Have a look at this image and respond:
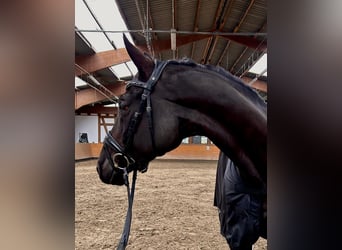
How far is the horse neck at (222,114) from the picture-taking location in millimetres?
811

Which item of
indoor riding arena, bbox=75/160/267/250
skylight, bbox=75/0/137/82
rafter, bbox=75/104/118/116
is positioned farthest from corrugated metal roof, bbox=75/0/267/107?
rafter, bbox=75/104/118/116

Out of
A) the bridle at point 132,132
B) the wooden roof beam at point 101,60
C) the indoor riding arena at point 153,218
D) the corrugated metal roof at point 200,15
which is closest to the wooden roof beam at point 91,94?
the wooden roof beam at point 101,60

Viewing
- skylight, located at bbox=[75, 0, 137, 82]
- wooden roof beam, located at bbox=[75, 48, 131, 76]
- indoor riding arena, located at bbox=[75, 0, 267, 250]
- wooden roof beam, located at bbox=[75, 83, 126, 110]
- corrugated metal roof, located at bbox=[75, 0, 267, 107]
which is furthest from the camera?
wooden roof beam, located at bbox=[75, 83, 126, 110]

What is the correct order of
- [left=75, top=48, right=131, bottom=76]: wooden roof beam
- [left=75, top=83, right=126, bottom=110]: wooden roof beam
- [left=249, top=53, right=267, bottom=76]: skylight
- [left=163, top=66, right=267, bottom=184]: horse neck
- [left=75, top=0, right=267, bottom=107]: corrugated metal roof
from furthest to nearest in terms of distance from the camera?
[left=75, top=83, right=126, bottom=110]: wooden roof beam → [left=249, top=53, right=267, bottom=76]: skylight → [left=75, top=48, right=131, bottom=76]: wooden roof beam → [left=75, top=0, right=267, bottom=107]: corrugated metal roof → [left=163, top=66, right=267, bottom=184]: horse neck

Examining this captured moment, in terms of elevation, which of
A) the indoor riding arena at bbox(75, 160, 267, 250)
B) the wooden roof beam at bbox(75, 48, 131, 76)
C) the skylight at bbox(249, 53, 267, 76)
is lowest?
the indoor riding arena at bbox(75, 160, 267, 250)

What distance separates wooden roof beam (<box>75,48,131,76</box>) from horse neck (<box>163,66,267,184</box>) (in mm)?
4390

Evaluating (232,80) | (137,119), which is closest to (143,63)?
(137,119)

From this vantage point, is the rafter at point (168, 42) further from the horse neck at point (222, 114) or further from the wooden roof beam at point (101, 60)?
the horse neck at point (222, 114)

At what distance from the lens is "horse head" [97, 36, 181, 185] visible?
817mm

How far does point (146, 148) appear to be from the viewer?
0.84 metres

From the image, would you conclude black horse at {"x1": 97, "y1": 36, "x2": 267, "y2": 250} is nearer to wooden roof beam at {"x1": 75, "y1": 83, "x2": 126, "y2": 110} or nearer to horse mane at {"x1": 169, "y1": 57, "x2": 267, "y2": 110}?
horse mane at {"x1": 169, "y1": 57, "x2": 267, "y2": 110}
